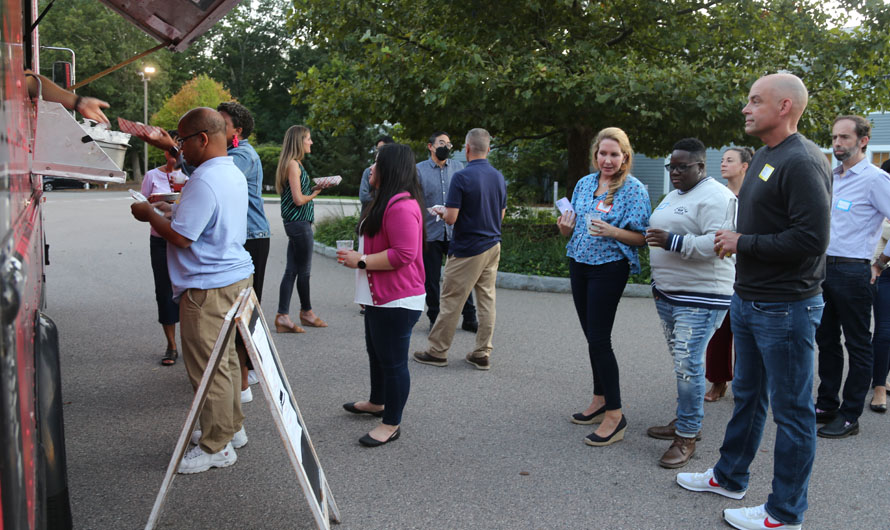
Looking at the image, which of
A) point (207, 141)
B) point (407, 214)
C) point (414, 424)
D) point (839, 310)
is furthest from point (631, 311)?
point (207, 141)

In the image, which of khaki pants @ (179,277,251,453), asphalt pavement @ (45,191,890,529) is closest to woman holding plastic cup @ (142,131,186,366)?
asphalt pavement @ (45,191,890,529)

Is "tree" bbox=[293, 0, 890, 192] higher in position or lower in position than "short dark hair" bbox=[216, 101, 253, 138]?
higher

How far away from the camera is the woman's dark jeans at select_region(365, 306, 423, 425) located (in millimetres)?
4258

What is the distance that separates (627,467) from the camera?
164 inches

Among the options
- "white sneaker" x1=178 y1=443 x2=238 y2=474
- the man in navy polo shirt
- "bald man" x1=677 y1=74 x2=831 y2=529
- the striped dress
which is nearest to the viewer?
"bald man" x1=677 y1=74 x2=831 y2=529

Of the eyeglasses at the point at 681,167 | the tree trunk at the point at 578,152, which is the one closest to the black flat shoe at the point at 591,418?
the eyeglasses at the point at 681,167

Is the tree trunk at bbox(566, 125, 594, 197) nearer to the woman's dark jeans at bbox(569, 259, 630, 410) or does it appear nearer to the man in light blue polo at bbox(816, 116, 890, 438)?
the man in light blue polo at bbox(816, 116, 890, 438)

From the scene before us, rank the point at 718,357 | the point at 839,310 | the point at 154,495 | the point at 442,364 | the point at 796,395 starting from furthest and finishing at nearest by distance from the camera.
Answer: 1. the point at 442,364
2. the point at 718,357
3. the point at 839,310
4. the point at 154,495
5. the point at 796,395

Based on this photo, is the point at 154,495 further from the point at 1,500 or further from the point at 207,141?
the point at 1,500

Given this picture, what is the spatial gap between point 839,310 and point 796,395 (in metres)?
1.89

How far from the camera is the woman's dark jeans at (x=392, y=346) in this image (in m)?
4.26

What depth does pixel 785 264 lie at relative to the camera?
324 cm

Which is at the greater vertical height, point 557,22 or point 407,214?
point 557,22

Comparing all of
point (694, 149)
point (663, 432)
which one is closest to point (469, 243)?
point (663, 432)
